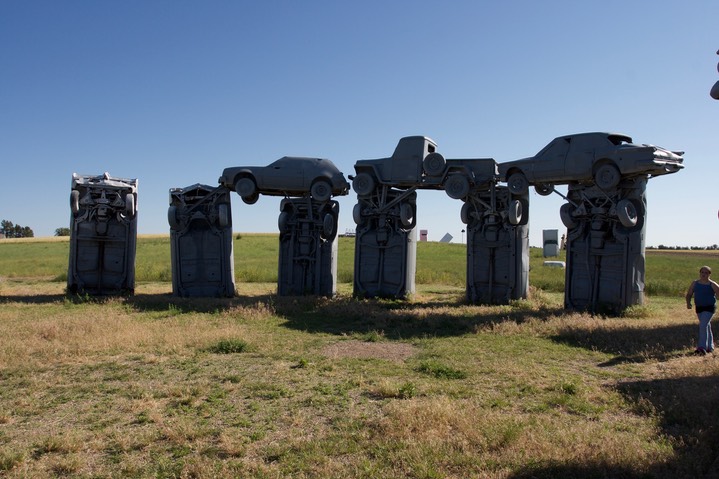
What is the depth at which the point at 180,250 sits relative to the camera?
22.7m

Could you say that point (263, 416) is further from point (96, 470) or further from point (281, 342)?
point (281, 342)

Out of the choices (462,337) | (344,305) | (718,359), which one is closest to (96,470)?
(462,337)

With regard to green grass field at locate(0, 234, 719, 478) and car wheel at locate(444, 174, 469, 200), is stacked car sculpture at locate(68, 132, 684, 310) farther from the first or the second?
green grass field at locate(0, 234, 719, 478)

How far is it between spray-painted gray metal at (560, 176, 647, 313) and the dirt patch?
820 cm

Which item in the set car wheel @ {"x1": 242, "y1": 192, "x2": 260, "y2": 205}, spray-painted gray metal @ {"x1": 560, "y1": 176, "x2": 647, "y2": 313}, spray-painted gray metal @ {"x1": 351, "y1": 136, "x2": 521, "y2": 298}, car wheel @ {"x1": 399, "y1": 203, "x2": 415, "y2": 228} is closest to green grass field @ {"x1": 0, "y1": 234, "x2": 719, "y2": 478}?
spray-painted gray metal @ {"x1": 560, "y1": 176, "x2": 647, "y2": 313}

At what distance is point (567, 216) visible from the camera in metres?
18.8

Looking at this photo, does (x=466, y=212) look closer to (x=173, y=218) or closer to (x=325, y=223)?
A: (x=325, y=223)

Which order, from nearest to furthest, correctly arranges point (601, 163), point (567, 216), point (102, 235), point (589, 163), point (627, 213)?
point (627, 213) < point (601, 163) < point (589, 163) < point (567, 216) < point (102, 235)

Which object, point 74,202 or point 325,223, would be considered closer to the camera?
point 74,202

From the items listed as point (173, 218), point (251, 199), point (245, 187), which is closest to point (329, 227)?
point (251, 199)

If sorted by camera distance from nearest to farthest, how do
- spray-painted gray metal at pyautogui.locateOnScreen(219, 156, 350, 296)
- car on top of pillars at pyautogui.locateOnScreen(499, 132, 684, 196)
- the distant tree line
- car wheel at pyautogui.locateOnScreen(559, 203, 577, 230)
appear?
car on top of pillars at pyautogui.locateOnScreen(499, 132, 684, 196) < car wheel at pyautogui.locateOnScreen(559, 203, 577, 230) < spray-painted gray metal at pyautogui.locateOnScreen(219, 156, 350, 296) < the distant tree line

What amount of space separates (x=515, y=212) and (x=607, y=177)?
3.50m

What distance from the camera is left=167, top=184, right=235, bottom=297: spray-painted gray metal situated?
22.6 meters

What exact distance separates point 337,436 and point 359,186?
16.3 m
